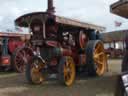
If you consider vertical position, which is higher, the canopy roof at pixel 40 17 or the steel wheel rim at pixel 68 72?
the canopy roof at pixel 40 17

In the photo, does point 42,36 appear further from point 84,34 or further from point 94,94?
point 94,94

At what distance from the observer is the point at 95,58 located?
44.9 ft

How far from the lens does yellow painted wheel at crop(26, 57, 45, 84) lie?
12.2 m

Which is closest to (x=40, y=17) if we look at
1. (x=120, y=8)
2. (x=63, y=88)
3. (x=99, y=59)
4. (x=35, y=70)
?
(x=35, y=70)

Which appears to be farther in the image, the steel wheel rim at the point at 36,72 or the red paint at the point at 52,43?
the steel wheel rim at the point at 36,72

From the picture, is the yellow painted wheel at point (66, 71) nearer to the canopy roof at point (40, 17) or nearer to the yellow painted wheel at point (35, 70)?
the yellow painted wheel at point (35, 70)

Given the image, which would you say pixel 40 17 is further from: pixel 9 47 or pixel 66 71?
pixel 9 47

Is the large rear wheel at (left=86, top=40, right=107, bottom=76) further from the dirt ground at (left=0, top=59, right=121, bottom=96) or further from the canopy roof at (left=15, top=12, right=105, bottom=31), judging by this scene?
the canopy roof at (left=15, top=12, right=105, bottom=31)

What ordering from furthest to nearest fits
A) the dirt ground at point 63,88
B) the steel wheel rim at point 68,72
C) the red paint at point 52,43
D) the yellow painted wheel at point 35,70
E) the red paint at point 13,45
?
the red paint at point 13,45 → the yellow painted wheel at point 35,70 → the red paint at point 52,43 → the steel wheel rim at point 68,72 → the dirt ground at point 63,88

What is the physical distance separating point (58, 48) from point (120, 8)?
238 cm

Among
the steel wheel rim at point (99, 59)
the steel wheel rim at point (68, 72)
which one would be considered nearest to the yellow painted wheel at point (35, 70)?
the steel wheel rim at point (68, 72)

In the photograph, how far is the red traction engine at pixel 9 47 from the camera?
17312mm

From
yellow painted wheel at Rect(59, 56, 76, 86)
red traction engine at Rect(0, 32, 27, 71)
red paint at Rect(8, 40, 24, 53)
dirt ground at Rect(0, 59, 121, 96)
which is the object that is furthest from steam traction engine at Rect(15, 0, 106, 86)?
red paint at Rect(8, 40, 24, 53)

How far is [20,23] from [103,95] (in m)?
4.54
